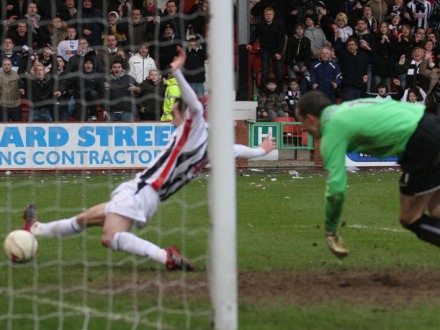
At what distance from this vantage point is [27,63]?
17.2m

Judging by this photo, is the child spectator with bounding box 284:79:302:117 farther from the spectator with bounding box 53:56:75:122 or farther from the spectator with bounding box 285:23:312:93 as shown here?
the spectator with bounding box 53:56:75:122

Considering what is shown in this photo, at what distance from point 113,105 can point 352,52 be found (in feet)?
22.4

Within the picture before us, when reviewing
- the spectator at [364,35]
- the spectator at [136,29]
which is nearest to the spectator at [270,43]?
the spectator at [364,35]

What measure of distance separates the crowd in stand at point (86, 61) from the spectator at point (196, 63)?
16 mm

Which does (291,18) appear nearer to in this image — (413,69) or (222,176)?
(413,69)

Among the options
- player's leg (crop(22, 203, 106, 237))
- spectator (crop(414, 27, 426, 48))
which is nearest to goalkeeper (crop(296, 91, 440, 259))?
player's leg (crop(22, 203, 106, 237))

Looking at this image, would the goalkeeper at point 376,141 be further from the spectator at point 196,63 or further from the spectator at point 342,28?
the spectator at point 342,28

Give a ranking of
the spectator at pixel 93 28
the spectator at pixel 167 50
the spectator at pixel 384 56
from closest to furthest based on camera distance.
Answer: the spectator at pixel 167 50, the spectator at pixel 93 28, the spectator at pixel 384 56

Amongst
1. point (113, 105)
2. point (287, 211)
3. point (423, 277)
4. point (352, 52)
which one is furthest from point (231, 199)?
point (352, 52)

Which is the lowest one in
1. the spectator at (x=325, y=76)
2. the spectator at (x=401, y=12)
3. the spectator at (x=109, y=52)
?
the spectator at (x=325, y=76)

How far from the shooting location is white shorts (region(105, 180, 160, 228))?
32.2 feet

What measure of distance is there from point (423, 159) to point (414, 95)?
47.7 ft

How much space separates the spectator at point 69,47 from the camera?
54.9 feet

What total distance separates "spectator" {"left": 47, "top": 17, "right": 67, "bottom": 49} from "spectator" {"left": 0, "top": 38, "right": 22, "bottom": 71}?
2.06ft
